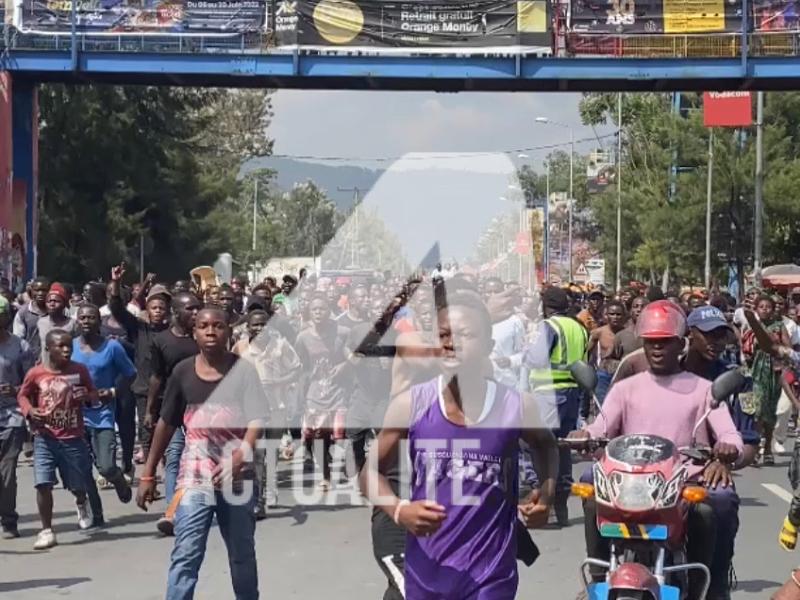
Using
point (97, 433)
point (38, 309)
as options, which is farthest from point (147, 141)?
point (97, 433)

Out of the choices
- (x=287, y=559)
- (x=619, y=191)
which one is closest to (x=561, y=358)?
(x=287, y=559)

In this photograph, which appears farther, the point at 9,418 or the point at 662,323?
the point at 9,418

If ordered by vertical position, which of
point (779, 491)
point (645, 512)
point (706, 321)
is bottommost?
point (779, 491)

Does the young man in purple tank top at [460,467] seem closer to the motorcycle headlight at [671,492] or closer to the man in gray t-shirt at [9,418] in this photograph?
the motorcycle headlight at [671,492]

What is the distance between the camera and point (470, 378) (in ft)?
16.3

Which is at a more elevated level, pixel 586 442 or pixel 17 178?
pixel 17 178

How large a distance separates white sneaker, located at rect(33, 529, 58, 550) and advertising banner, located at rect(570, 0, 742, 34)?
20.6 meters

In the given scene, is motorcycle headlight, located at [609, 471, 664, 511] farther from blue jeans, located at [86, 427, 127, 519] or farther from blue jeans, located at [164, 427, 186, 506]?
blue jeans, located at [86, 427, 127, 519]

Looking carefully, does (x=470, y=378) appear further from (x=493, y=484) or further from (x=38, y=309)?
(x=38, y=309)

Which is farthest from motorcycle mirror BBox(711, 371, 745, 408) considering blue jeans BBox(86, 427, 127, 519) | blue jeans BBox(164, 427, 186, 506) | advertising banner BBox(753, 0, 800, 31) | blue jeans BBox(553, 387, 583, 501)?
advertising banner BBox(753, 0, 800, 31)

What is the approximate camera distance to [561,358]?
11.3 meters

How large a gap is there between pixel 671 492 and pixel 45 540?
18.7ft

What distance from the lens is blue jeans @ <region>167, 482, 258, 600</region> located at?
6746mm

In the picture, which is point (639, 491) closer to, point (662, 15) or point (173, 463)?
point (173, 463)
